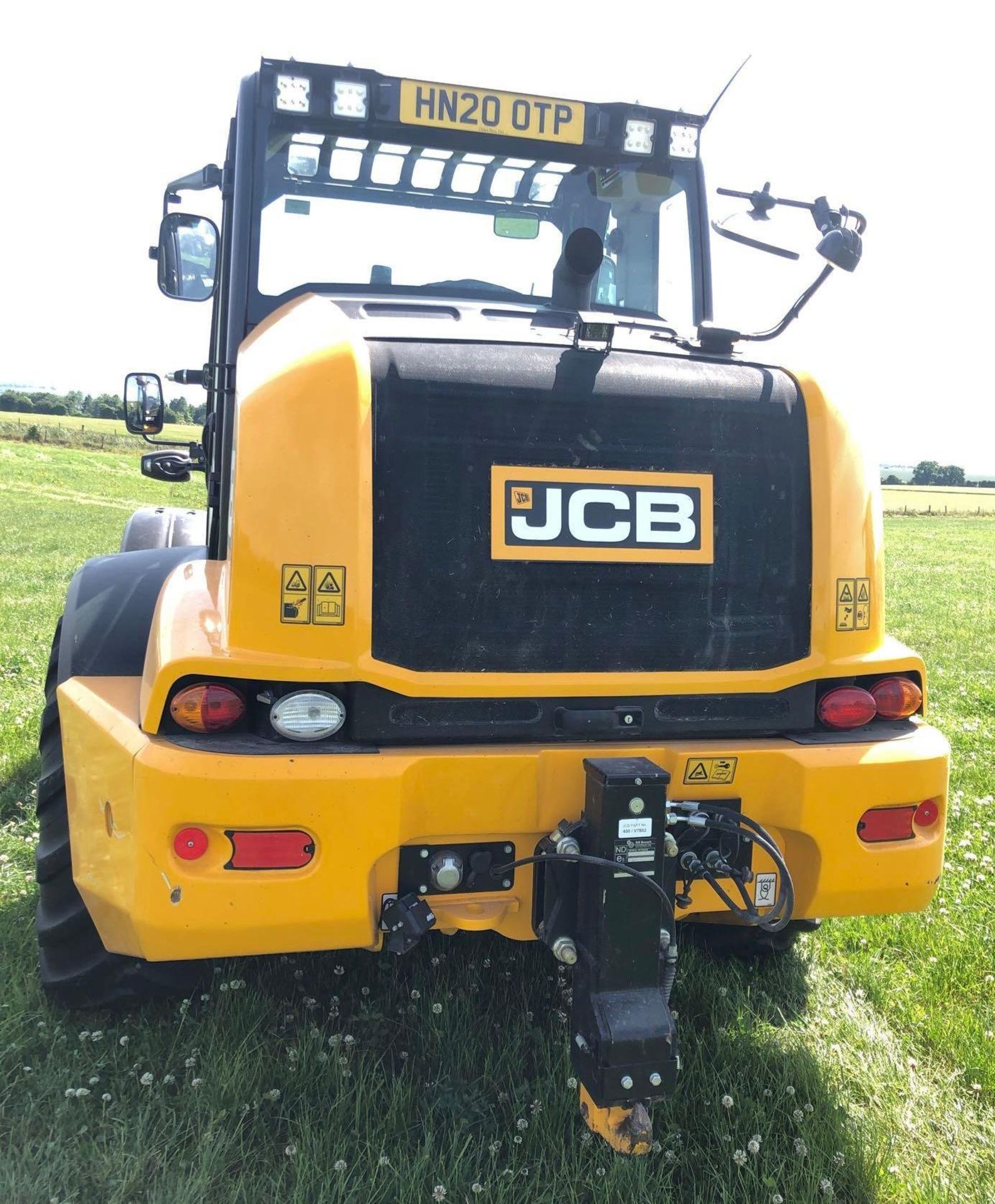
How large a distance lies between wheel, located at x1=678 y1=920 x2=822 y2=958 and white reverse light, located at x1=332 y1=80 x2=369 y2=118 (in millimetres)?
3037

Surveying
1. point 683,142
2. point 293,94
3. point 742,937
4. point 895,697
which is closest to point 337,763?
point 895,697

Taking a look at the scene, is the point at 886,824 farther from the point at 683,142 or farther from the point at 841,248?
the point at 683,142

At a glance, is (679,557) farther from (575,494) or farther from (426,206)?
(426,206)

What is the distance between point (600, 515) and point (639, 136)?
6.12 feet

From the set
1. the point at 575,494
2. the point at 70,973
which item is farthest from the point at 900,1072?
the point at 70,973

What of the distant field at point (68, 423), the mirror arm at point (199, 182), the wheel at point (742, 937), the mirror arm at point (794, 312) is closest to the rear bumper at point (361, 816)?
the wheel at point (742, 937)

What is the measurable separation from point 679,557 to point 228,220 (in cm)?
199

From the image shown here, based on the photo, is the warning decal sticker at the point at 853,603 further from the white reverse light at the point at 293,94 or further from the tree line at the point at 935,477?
the tree line at the point at 935,477

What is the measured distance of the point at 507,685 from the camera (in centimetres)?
279

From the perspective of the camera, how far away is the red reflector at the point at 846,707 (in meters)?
3.05

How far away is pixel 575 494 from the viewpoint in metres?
2.82

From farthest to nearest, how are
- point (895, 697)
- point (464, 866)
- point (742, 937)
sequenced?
point (742, 937), point (895, 697), point (464, 866)

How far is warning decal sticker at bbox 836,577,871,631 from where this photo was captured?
3.02 meters

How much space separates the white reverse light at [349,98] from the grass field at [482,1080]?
2.88 meters
